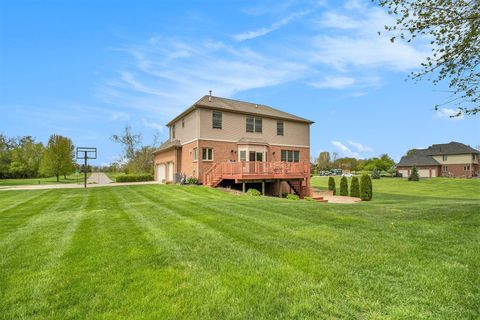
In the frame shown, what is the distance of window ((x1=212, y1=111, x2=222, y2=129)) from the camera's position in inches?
819

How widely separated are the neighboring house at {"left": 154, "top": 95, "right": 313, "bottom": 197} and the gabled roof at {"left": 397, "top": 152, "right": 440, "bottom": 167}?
47805mm

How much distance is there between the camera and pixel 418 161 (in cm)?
6175

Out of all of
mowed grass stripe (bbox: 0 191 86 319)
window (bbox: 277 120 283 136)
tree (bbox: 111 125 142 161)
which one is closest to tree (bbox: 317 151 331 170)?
tree (bbox: 111 125 142 161)

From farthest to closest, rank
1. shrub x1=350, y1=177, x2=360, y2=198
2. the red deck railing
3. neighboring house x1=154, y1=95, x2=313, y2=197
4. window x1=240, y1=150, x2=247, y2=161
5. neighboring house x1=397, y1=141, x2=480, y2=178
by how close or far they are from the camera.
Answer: neighboring house x1=397, y1=141, x2=480, y2=178
shrub x1=350, y1=177, x2=360, y2=198
window x1=240, y1=150, x2=247, y2=161
neighboring house x1=154, y1=95, x2=313, y2=197
the red deck railing

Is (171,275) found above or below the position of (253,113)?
below

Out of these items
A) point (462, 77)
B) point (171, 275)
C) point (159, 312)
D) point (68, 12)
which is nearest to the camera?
point (159, 312)

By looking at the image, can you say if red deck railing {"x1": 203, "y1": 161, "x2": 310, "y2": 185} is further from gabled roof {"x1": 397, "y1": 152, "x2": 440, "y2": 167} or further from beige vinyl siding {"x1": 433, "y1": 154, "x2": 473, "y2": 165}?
beige vinyl siding {"x1": 433, "y1": 154, "x2": 473, "y2": 165}

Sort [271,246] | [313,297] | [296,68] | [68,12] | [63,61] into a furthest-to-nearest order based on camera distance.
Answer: [296,68]
[63,61]
[68,12]
[271,246]
[313,297]

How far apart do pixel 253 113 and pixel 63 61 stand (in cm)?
1317

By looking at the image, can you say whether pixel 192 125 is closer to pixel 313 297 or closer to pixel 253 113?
pixel 253 113

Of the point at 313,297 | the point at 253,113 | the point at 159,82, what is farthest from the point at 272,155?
the point at 313,297

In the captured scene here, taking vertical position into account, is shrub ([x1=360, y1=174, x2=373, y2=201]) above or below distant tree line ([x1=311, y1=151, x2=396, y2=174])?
below

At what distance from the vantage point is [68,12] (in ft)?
36.5

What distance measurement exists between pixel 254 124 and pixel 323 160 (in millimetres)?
71950
